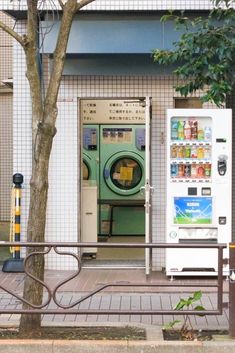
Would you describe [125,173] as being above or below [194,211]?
above

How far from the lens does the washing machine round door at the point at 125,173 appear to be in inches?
432

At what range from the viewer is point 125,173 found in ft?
36.4

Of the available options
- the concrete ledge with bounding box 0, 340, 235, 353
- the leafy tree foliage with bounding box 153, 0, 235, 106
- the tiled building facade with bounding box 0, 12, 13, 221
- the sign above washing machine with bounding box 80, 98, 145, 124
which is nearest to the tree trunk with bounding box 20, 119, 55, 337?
the concrete ledge with bounding box 0, 340, 235, 353

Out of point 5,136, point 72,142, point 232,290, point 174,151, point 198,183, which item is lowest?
point 232,290

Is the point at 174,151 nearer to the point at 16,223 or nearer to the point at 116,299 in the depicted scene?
the point at 116,299

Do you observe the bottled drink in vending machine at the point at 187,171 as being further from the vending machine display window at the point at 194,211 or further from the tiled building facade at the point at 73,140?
the tiled building facade at the point at 73,140

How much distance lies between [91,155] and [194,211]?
3.08m

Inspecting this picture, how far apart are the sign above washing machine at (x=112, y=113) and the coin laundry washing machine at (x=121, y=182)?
278 millimetres

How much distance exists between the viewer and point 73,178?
897 centimetres

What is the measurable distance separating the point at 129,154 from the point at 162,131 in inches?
83.9

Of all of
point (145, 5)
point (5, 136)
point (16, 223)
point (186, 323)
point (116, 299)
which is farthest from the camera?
point (5, 136)

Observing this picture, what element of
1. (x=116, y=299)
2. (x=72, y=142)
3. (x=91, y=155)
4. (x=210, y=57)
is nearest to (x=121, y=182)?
(x=91, y=155)

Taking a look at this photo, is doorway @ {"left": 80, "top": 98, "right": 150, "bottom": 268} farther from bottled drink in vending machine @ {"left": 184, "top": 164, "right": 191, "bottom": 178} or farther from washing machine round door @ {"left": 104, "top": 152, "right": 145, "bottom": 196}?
bottled drink in vending machine @ {"left": 184, "top": 164, "right": 191, "bottom": 178}

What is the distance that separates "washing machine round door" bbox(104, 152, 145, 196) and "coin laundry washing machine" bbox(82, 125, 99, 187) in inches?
7.8
